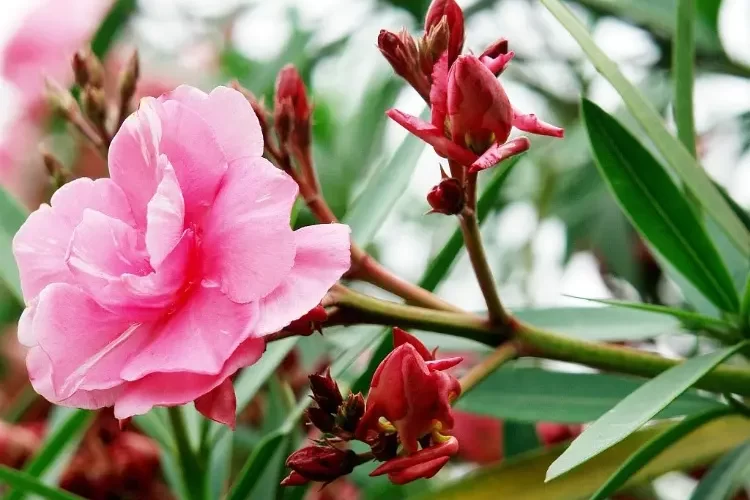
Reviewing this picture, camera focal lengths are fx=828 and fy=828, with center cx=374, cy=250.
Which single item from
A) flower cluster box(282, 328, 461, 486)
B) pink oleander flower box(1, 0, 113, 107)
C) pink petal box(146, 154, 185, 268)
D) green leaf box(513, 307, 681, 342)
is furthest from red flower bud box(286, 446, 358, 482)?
pink oleander flower box(1, 0, 113, 107)

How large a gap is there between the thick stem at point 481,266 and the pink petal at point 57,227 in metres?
0.16

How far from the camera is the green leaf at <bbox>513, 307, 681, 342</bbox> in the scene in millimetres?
579

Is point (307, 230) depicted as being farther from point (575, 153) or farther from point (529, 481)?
point (575, 153)

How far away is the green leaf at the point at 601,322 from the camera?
0.58m

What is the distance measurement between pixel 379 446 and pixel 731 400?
0.26 metres

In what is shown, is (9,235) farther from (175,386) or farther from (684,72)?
(684,72)

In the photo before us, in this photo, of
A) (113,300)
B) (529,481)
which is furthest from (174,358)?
(529,481)

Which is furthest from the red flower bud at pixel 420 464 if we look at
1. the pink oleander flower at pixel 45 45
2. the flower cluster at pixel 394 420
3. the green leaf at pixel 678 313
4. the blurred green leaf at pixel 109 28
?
the pink oleander flower at pixel 45 45

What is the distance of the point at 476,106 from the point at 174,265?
0.15 meters

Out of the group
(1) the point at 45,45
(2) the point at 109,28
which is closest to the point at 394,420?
(2) the point at 109,28

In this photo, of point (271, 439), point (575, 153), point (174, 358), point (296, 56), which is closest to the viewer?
point (174, 358)

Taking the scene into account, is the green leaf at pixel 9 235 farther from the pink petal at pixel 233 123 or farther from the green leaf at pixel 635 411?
the green leaf at pixel 635 411

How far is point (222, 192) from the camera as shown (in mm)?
371

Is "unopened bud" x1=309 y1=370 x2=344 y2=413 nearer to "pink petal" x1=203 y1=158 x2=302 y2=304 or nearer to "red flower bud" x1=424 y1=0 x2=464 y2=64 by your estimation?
"pink petal" x1=203 y1=158 x2=302 y2=304
